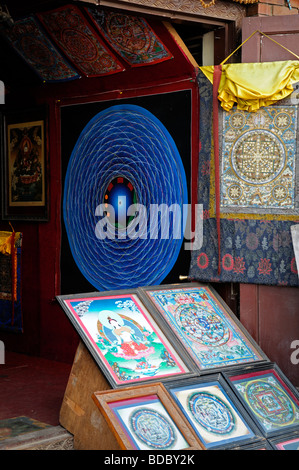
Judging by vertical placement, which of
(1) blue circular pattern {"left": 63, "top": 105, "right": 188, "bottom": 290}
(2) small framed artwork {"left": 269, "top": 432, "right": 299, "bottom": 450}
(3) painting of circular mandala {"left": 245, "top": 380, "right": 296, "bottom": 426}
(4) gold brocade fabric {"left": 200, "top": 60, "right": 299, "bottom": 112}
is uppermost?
(4) gold brocade fabric {"left": 200, "top": 60, "right": 299, "bottom": 112}

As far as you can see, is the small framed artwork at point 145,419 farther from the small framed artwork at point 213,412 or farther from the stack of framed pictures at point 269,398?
the stack of framed pictures at point 269,398

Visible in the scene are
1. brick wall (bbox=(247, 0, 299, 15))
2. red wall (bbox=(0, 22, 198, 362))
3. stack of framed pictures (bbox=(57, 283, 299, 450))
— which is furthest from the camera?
red wall (bbox=(0, 22, 198, 362))

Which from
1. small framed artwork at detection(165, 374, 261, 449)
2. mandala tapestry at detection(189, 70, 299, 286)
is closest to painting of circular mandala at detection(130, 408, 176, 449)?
small framed artwork at detection(165, 374, 261, 449)

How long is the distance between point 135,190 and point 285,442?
2.16 metres

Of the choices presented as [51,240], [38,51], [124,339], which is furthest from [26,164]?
[124,339]

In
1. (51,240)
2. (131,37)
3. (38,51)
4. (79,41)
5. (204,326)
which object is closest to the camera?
(204,326)

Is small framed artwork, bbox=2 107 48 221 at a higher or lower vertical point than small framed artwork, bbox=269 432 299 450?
higher

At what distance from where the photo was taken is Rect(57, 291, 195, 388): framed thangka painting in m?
3.74

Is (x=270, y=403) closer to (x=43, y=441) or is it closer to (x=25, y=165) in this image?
(x=43, y=441)

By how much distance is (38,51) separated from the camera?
215 inches

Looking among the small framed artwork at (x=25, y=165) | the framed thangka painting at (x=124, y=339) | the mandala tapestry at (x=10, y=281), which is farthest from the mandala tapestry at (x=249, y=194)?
the mandala tapestry at (x=10, y=281)

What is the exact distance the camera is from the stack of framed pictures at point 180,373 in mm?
3496

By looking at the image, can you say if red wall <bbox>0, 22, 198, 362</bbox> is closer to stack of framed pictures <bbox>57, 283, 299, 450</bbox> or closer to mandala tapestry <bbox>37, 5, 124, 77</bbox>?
mandala tapestry <bbox>37, 5, 124, 77</bbox>

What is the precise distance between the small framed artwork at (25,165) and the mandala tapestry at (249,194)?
1.78 m
